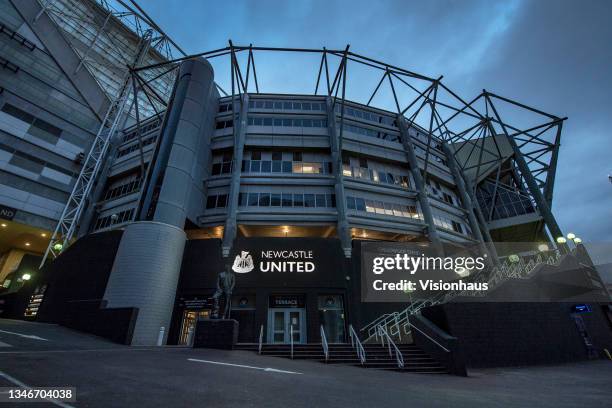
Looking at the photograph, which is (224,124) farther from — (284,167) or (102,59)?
(102,59)

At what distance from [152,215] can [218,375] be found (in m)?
18.1

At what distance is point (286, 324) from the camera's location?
2109 centimetres

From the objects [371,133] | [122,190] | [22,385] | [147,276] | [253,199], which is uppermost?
[371,133]

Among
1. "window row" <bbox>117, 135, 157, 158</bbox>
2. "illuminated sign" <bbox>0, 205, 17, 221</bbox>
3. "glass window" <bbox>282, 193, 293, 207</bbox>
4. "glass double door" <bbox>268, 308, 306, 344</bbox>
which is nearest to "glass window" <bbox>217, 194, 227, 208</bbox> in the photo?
"glass window" <bbox>282, 193, 293, 207</bbox>

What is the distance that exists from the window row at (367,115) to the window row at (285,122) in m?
3.16

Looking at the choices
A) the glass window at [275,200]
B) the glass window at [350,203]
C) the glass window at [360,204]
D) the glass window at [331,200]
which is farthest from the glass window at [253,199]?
the glass window at [360,204]

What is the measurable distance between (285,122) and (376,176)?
1215 centimetres

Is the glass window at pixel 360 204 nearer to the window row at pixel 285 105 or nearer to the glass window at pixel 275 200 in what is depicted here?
the glass window at pixel 275 200

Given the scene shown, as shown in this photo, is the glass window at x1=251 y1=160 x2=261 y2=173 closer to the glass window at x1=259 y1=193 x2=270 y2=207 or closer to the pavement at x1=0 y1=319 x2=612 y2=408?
the glass window at x1=259 y1=193 x2=270 y2=207

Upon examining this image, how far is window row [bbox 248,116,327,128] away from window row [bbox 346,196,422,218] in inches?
403

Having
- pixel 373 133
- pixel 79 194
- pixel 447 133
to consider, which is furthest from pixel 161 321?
pixel 447 133

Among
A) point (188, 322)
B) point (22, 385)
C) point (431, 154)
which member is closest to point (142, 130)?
point (188, 322)

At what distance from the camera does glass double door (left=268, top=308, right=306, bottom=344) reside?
814 inches

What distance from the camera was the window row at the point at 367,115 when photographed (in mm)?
34059
